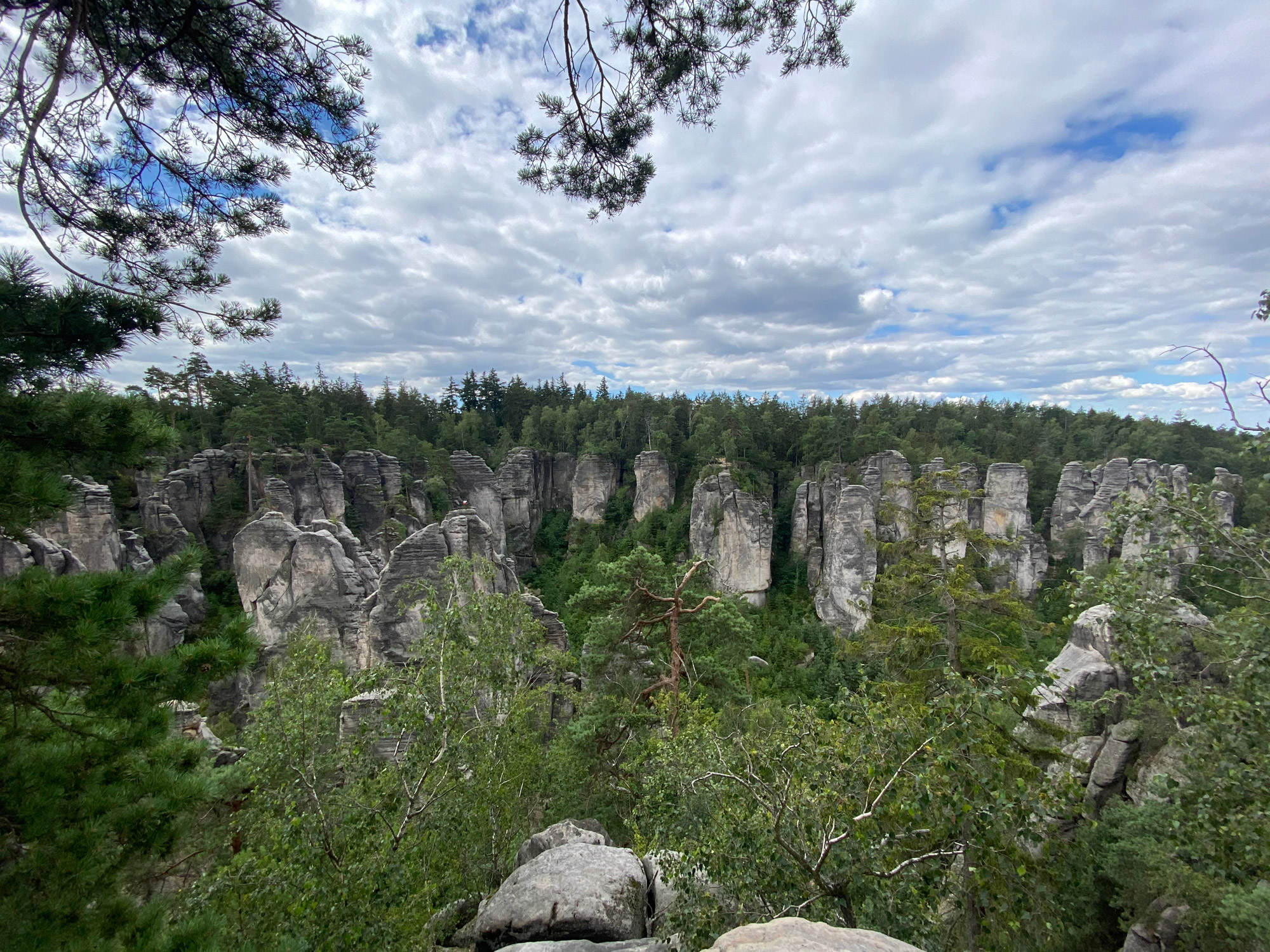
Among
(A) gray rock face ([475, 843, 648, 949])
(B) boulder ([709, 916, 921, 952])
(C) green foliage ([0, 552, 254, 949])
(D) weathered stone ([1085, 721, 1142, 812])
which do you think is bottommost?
(D) weathered stone ([1085, 721, 1142, 812])

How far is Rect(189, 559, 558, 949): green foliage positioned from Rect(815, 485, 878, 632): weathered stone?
90.7ft

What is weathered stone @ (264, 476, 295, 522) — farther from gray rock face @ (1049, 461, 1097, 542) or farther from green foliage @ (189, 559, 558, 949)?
gray rock face @ (1049, 461, 1097, 542)

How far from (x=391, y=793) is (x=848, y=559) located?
31081mm

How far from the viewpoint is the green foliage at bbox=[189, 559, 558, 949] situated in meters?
4.66

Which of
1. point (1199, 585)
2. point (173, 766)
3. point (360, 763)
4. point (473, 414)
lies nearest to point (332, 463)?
point (473, 414)

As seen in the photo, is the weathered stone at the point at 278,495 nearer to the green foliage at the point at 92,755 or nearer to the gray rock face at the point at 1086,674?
the green foliage at the point at 92,755

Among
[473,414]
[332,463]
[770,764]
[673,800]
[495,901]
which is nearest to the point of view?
[770,764]

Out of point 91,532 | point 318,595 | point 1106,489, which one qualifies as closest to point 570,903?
point 318,595

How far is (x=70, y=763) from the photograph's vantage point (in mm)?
3094

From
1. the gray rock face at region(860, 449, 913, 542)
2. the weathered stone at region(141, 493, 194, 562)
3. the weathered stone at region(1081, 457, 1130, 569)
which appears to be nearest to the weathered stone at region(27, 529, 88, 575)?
the weathered stone at region(141, 493, 194, 562)

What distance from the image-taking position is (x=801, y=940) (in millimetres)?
2865

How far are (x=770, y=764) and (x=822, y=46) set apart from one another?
6.24 m

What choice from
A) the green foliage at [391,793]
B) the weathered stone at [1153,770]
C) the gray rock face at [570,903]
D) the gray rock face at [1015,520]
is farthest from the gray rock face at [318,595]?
the gray rock face at [1015,520]

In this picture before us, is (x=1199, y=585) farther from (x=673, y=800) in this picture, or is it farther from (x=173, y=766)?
(x=173, y=766)
